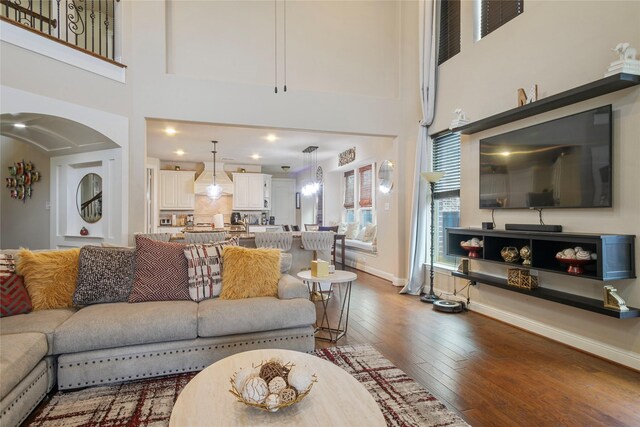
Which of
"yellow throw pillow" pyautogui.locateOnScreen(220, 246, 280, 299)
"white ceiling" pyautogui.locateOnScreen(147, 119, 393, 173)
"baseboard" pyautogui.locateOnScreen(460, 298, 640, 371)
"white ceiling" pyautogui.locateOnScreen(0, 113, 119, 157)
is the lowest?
"baseboard" pyautogui.locateOnScreen(460, 298, 640, 371)

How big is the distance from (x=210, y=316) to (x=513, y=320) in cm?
306

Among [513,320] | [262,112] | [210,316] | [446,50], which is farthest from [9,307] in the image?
[446,50]

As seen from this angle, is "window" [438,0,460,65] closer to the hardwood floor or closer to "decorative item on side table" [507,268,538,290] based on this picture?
"decorative item on side table" [507,268,538,290]

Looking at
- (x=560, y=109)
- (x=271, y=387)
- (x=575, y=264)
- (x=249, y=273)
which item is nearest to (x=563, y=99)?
(x=560, y=109)

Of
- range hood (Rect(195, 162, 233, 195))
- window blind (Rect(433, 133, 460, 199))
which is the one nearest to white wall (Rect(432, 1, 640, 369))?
window blind (Rect(433, 133, 460, 199))

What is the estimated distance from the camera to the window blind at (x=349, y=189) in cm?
812

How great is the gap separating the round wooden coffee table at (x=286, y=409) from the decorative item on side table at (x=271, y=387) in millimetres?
46

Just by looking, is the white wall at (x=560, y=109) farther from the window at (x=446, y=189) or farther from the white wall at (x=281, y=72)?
the white wall at (x=281, y=72)

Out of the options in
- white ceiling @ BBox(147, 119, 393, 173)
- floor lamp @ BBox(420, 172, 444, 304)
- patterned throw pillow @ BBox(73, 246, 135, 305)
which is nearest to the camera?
patterned throw pillow @ BBox(73, 246, 135, 305)

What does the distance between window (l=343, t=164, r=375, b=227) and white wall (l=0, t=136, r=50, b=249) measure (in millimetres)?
5435

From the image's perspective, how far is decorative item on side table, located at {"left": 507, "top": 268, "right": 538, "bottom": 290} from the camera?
3.22 m

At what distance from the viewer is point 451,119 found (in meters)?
4.46

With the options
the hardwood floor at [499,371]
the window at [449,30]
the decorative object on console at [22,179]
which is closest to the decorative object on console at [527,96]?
the window at [449,30]

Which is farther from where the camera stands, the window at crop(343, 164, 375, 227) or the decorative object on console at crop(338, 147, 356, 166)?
the decorative object on console at crop(338, 147, 356, 166)
